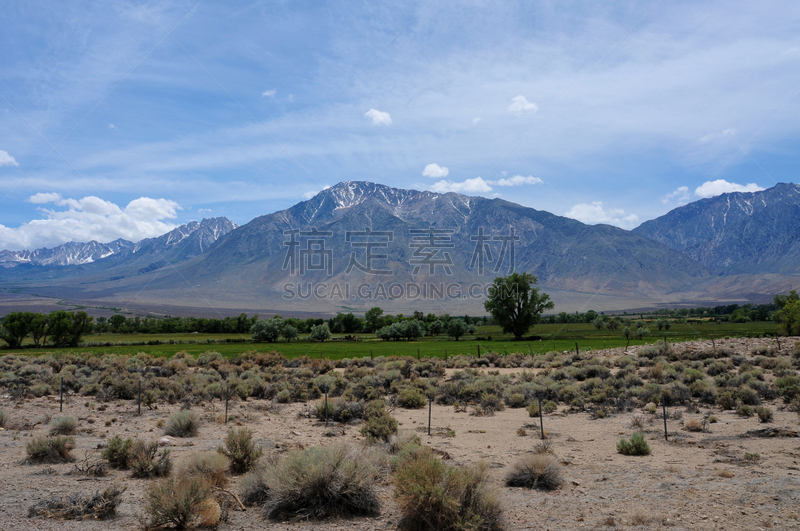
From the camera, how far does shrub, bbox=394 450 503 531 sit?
7.29 m

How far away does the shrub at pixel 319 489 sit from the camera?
8359 mm

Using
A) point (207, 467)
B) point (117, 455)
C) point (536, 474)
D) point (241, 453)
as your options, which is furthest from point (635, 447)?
point (117, 455)

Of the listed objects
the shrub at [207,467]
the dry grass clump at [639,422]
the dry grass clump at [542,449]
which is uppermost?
the shrub at [207,467]

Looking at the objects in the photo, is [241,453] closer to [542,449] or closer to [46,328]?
[542,449]

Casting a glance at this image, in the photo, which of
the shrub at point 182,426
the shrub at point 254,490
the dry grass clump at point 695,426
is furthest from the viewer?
the shrub at point 182,426

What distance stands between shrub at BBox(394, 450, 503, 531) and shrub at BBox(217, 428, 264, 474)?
4.52 m

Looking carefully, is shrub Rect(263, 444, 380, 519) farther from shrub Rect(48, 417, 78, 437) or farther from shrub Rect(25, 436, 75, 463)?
shrub Rect(48, 417, 78, 437)

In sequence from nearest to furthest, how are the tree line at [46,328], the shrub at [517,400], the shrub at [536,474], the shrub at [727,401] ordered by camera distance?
the shrub at [536,474], the shrub at [727,401], the shrub at [517,400], the tree line at [46,328]

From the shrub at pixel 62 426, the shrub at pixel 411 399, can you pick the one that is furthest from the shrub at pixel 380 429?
the shrub at pixel 62 426

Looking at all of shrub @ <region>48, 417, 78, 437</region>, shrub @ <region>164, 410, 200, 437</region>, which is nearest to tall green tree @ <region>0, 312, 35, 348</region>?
shrub @ <region>48, 417, 78, 437</region>

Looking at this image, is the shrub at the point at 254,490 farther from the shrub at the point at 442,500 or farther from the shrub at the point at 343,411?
the shrub at the point at 343,411

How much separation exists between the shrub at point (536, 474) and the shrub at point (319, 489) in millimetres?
3229

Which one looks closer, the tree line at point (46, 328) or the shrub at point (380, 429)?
the shrub at point (380, 429)

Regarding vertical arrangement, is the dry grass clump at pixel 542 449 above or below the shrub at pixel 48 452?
below
